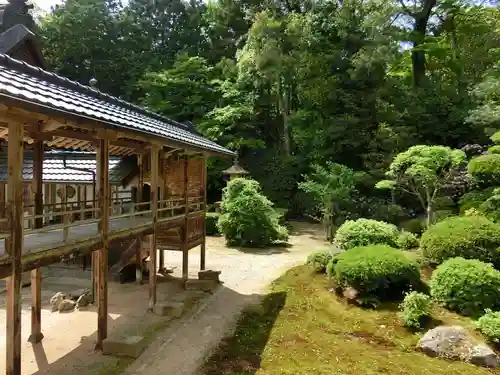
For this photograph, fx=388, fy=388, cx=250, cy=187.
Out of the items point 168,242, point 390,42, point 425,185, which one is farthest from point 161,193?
point 390,42

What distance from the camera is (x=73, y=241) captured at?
7152 millimetres

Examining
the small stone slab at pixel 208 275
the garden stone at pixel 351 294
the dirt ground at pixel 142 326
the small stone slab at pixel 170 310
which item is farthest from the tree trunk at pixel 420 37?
the small stone slab at pixel 170 310

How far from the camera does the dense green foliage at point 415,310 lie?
9.38 meters

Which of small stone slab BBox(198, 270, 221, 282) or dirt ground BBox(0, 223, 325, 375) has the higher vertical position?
small stone slab BBox(198, 270, 221, 282)

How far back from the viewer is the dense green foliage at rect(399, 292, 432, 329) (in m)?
9.38

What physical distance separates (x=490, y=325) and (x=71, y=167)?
14294 millimetres

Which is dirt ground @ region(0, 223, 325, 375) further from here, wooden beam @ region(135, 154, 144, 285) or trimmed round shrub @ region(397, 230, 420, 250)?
trimmed round shrub @ region(397, 230, 420, 250)

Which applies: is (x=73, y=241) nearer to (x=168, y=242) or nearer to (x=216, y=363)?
(x=216, y=363)

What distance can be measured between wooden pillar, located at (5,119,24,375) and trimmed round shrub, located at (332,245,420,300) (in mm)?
8280

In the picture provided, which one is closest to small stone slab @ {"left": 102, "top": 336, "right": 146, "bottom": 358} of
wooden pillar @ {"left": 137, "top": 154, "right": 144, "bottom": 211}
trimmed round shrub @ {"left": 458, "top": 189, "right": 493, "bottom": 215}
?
wooden pillar @ {"left": 137, "top": 154, "right": 144, "bottom": 211}

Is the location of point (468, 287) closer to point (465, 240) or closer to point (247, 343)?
point (465, 240)

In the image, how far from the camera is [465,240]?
37.4ft

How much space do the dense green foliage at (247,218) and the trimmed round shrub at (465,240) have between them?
9.31m

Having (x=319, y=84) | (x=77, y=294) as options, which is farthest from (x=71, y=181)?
(x=319, y=84)
